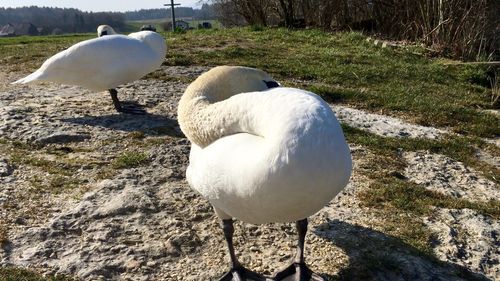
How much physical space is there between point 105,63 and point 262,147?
13.6 feet

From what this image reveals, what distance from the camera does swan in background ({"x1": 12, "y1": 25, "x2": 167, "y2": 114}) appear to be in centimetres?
600

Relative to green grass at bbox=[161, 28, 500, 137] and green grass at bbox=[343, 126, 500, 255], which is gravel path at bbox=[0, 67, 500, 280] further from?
green grass at bbox=[161, 28, 500, 137]

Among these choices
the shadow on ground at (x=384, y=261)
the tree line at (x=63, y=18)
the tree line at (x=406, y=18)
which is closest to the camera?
the shadow on ground at (x=384, y=261)

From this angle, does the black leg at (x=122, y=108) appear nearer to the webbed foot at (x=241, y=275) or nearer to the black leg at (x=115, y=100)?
the black leg at (x=115, y=100)

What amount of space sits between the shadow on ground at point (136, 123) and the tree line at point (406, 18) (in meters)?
6.67

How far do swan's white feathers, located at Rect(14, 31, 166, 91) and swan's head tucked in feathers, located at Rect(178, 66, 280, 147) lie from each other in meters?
3.31

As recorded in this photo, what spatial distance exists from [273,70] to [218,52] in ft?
5.89

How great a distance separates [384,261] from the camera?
3.35 metres

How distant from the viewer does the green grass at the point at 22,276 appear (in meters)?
3.19

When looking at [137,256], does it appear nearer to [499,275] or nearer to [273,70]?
[499,275]

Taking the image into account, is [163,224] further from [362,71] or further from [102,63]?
[362,71]

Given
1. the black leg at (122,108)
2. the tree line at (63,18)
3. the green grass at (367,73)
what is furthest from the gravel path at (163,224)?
the tree line at (63,18)

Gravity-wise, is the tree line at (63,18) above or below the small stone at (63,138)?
below

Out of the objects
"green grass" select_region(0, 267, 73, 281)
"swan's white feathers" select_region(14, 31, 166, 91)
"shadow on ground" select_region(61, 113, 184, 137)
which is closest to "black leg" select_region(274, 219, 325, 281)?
"green grass" select_region(0, 267, 73, 281)
